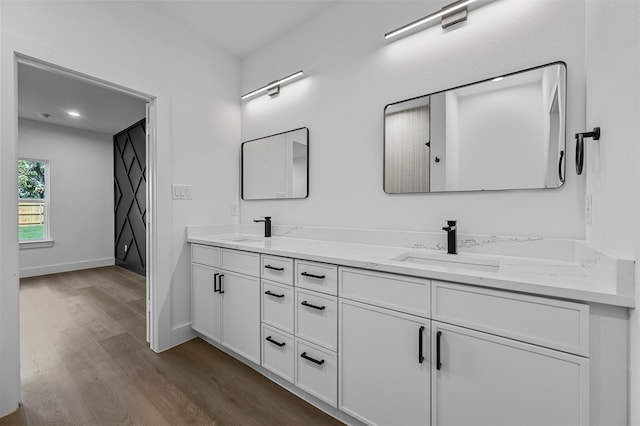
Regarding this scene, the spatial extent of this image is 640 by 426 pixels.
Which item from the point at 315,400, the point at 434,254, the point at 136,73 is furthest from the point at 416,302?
the point at 136,73

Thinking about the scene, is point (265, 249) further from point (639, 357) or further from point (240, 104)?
point (240, 104)

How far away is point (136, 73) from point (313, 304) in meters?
2.15

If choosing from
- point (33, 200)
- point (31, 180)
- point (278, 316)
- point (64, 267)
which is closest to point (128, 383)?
point (278, 316)

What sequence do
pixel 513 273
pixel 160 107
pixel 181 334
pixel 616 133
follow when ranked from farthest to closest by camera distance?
pixel 181 334 → pixel 160 107 → pixel 513 273 → pixel 616 133

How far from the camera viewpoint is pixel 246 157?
286cm

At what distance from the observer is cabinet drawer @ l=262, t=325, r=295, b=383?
1.68 metres

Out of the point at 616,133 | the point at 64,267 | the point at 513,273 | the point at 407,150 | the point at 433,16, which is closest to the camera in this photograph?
the point at 616,133

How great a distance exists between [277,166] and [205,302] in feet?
4.31

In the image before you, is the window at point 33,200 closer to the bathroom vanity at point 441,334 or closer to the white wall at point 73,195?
the white wall at point 73,195

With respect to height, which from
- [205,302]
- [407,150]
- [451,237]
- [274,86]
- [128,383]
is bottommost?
[128,383]

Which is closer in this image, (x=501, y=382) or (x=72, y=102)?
(x=501, y=382)

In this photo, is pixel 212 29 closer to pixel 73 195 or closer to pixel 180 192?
pixel 180 192

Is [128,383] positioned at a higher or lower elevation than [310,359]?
lower

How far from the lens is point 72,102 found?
3.88 meters
